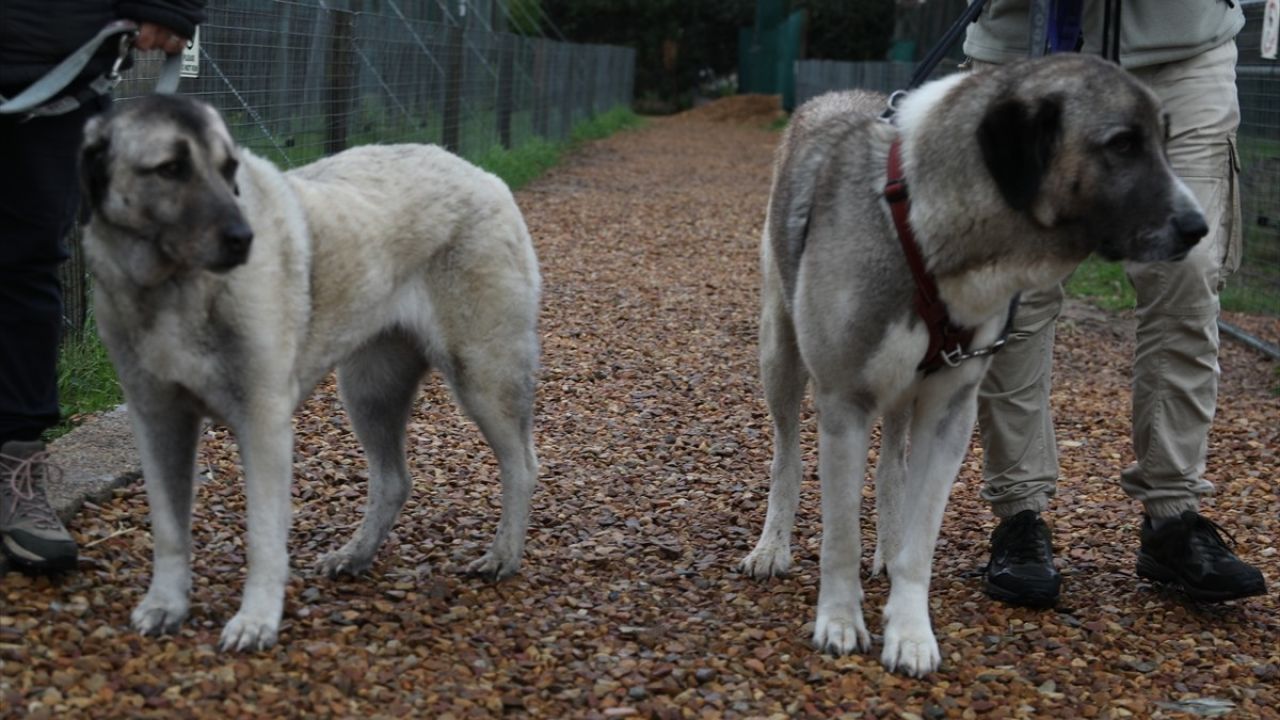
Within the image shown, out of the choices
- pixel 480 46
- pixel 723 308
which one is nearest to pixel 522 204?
pixel 480 46

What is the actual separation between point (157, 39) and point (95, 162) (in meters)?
0.55

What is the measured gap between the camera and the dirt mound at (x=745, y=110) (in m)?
35.0

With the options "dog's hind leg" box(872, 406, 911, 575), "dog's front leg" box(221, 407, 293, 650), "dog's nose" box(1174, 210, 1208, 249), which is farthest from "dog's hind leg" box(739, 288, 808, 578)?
"dog's front leg" box(221, 407, 293, 650)

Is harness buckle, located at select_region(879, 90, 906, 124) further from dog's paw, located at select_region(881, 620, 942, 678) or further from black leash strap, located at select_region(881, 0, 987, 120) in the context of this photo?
dog's paw, located at select_region(881, 620, 942, 678)

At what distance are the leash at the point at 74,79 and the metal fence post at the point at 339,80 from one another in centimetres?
511

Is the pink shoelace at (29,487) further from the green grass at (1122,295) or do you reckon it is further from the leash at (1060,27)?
the green grass at (1122,295)

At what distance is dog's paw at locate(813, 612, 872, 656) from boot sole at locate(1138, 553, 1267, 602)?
101 cm

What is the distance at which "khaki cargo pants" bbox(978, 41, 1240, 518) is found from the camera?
4000mm

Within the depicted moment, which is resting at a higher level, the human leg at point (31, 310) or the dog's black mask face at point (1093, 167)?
the dog's black mask face at point (1093, 167)

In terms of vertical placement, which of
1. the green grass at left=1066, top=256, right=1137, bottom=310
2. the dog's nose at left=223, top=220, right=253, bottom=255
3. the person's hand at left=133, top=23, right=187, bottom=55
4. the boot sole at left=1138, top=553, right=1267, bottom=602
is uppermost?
the person's hand at left=133, top=23, right=187, bottom=55

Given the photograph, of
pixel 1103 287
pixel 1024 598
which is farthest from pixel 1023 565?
pixel 1103 287

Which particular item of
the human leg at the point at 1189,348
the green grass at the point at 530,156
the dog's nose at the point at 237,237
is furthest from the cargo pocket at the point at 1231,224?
the green grass at the point at 530,156

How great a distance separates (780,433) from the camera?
428cm

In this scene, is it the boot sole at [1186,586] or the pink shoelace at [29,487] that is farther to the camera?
the boot sole at [1186,586]
